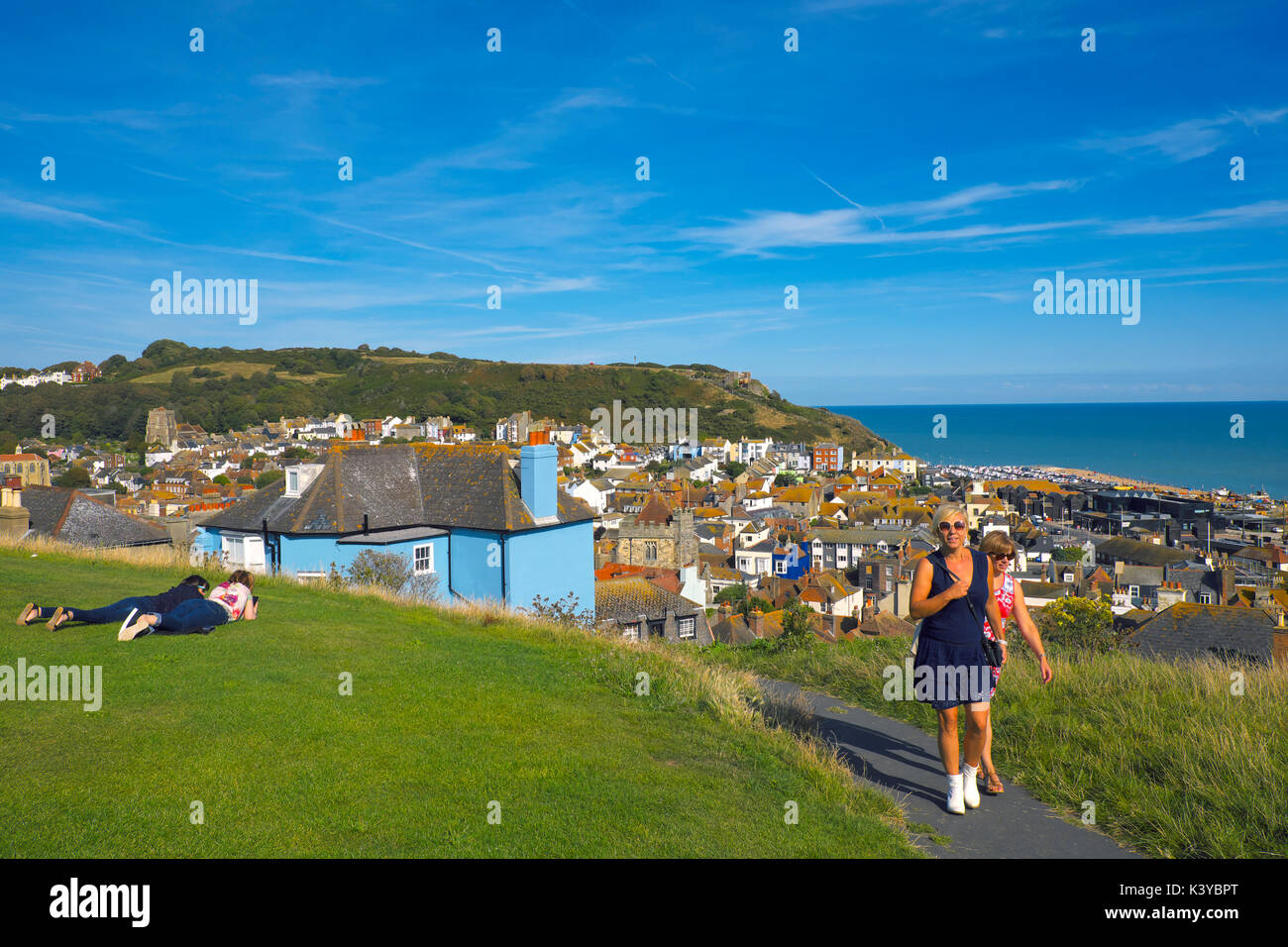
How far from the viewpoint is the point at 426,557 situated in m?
20.8

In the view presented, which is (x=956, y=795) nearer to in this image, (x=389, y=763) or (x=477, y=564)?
(x=389, y=763)

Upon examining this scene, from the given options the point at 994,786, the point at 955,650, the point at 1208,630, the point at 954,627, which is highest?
the point at 954,627

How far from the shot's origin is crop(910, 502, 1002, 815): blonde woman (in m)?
5.88

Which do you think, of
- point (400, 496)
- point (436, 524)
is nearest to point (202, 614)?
point (436, 524)

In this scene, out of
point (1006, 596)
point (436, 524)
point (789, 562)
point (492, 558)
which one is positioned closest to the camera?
point (1006, 596)

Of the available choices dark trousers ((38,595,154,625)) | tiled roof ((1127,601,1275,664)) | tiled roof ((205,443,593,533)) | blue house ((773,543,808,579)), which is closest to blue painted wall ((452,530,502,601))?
tiled roof ((205,443,593,533))

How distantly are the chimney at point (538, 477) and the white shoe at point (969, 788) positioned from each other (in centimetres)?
1566

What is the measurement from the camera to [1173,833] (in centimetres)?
556

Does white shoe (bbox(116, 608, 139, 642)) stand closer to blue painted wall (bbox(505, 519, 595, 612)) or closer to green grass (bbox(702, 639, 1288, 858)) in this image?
green grass (bbox(702, 639, 1288, 858))

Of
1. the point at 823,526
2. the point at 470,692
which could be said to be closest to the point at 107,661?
the point at 470,692

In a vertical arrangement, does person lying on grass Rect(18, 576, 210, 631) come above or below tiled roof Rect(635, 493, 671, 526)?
above

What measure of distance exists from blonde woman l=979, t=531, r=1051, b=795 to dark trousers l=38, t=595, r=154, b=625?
29.6ft

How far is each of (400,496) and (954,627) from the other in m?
18.3

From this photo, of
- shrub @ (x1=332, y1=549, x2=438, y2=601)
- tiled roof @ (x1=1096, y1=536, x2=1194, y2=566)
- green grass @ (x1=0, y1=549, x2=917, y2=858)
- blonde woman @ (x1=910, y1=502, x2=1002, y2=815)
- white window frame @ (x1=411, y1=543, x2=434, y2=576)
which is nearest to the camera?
green grass @ (x1=0, y1=549, x2=917, y2=858)
